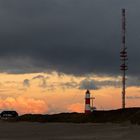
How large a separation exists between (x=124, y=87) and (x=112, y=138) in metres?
34.1

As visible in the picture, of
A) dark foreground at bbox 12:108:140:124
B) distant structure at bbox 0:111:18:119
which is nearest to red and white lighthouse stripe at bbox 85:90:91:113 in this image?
dark foreground at bbox 12:108:140:124

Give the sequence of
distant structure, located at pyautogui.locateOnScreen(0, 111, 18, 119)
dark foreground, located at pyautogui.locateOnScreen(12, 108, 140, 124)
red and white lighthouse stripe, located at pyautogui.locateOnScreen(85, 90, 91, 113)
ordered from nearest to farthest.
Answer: dark foreground, located at pyautogui.locateOnScreen(12, 108, 140, 124), red and white lighthouse stripe, located at pyautogui.locateOnScreen(85, 90, 91, 113), distant structure, located at pyautogui.locateOnScreen(0, 111, 18, 119)

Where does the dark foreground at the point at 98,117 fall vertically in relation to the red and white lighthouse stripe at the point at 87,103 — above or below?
below

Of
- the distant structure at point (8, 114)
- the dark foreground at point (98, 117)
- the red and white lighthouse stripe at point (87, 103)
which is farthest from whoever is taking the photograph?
the distant structure at point (8, 114)

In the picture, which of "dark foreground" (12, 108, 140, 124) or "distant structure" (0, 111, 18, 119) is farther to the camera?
"distant structure" (0, 111, 18, 119)

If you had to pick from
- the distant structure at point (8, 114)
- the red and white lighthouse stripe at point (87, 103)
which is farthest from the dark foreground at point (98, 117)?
the distant structure at point (8, 114)

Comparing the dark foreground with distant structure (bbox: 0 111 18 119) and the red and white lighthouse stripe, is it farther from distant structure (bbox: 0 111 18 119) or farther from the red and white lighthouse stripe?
distant structure (bbox: 0 111 18 119)

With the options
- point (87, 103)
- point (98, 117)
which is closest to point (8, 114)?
point (87, 103)

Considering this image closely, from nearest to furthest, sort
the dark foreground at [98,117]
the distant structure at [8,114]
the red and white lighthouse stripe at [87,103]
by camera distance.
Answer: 1. the dark foreground at [98,117]
2. the red and white lighthouse stripe at [87,103]
3. the distant structure at [8,114]

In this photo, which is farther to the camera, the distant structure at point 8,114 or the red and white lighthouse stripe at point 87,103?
the distant structure at point 8,114

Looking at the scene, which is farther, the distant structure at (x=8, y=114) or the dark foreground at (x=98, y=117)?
the distant structure at (x=8, y=114)

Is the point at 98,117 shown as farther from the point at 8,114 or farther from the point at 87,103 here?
the point at 8,114

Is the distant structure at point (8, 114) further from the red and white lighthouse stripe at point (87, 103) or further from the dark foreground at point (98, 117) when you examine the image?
the red and white lighthouse stripe at point (87, 103)

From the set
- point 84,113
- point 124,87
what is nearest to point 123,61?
point 124,87
